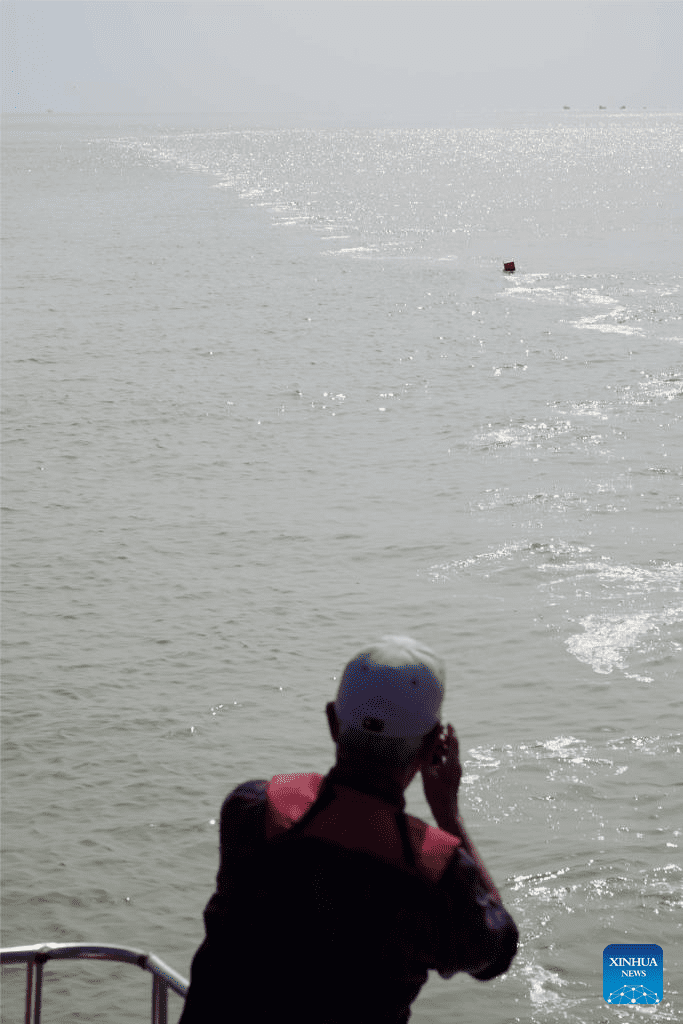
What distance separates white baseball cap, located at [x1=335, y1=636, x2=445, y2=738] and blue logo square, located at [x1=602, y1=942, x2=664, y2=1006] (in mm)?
6020

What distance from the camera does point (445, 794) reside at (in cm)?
322

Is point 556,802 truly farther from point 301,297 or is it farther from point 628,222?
point 628,222

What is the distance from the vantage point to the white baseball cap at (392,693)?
3066mm

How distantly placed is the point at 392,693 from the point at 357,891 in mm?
436

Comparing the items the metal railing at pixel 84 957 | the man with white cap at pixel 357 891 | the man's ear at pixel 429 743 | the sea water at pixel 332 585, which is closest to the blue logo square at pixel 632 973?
the sea water at pixel 332 585

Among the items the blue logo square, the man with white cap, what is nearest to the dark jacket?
the man with white cap

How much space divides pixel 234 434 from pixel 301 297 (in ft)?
62.4

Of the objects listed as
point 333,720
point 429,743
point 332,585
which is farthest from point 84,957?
point 332,585

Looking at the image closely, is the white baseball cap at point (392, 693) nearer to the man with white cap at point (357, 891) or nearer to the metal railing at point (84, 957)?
the man with white cap at point (357, 891)

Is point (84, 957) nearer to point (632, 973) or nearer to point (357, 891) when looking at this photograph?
point (357, 891)

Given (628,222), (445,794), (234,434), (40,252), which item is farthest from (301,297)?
(445,794)

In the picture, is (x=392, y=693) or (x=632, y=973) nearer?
(x=392, y=693)

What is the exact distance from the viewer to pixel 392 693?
307 cm

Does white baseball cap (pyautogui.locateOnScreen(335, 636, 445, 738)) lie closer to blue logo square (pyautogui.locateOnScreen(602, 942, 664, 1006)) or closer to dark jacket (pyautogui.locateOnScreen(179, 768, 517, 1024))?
dark jacket (pyautogui.locateOnScreen(179, 768, 517, 1024))
